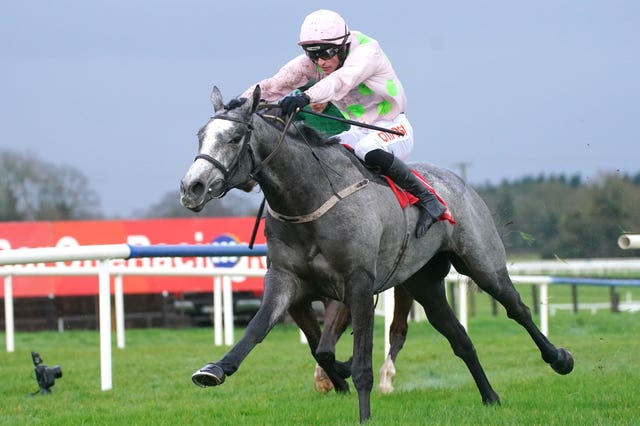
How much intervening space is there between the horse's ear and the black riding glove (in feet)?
1.21

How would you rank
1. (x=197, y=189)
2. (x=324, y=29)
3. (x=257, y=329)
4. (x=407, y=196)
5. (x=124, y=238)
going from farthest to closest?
(x=124, y=238)
(x=407, y=196)
(x=324, y=29)
(x=257, y=329)
(x=197, y=189)

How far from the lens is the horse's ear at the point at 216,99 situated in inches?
232

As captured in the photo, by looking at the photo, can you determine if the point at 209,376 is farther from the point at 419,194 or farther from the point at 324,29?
the point at 324,29

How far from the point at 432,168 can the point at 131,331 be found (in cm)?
1316

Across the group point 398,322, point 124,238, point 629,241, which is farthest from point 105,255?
point 124,238

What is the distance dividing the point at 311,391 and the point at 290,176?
2.35 m

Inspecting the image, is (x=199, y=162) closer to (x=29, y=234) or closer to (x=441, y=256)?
(x=441, y=256)

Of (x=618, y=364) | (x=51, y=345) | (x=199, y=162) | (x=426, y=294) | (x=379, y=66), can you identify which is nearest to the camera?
(x=199, y=162)

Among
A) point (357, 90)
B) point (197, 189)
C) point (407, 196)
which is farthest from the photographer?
point (357, 90)

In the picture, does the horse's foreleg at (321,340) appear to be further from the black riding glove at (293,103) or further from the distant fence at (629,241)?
the distant fence at (629,241)

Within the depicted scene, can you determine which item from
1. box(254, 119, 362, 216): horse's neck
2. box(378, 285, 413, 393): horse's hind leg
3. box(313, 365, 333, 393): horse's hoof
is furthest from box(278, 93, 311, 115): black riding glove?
box(378, 285, 413, 393): horse's hind leg

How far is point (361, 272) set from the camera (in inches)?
238

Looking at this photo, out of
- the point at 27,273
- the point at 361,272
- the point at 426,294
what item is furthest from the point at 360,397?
the point at 27,273

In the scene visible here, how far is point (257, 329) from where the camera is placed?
19.1 feet
